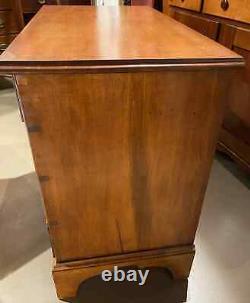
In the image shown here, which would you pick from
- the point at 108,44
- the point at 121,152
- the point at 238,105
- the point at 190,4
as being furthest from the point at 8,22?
the point at 121,152

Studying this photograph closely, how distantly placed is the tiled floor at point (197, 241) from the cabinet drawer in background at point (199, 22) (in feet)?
2.42

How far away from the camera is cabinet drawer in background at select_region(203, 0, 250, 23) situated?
126cm

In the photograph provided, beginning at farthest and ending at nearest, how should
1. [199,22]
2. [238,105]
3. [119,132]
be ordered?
[199,22] → [238,105] → [119,132]

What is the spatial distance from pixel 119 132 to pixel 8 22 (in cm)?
226

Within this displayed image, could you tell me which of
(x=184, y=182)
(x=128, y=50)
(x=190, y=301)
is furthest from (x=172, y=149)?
(x=190, y=301)

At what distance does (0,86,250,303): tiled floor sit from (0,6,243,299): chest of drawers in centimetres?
13

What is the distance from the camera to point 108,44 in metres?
0.73

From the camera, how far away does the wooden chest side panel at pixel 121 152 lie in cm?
65

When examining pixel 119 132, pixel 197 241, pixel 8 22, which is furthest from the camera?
pixel 8 22

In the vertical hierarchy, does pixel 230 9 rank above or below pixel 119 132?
above

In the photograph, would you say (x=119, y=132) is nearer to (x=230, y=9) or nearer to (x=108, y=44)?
(x=108, y=44)

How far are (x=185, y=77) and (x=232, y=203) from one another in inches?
38.8

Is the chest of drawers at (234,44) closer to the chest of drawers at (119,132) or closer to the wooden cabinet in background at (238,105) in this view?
the wooden cabinet in background at (238,105)

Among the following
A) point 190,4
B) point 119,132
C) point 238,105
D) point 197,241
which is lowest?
point 197,241
